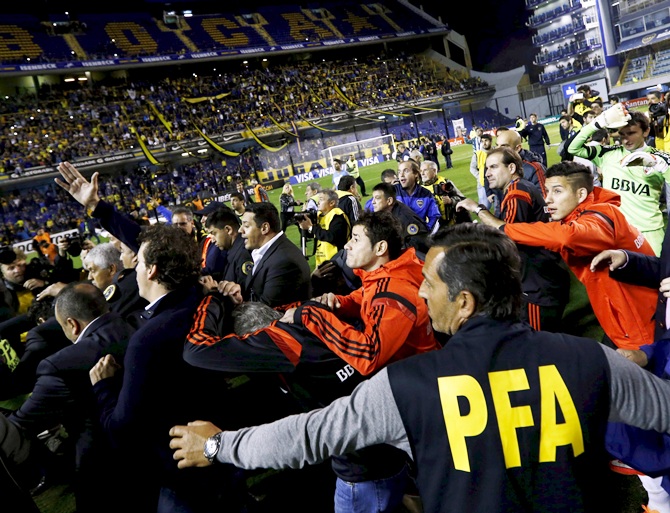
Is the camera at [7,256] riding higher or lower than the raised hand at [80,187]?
lower

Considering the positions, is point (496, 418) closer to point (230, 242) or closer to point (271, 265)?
point (271, 265)

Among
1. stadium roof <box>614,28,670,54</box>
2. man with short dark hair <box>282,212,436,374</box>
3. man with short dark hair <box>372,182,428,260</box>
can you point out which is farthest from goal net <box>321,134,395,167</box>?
man with short dark hair <box>282,212,436,374</box>

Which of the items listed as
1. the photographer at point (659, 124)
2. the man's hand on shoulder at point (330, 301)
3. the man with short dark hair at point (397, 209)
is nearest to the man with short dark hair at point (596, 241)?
the man's hand on shoulder at point (330, 301)

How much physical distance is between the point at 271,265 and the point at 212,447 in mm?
2351

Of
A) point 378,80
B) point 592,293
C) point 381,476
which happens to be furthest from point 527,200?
point 378,80

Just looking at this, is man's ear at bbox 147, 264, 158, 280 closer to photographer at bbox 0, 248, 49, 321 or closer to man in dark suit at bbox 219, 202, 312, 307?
man in dark suit at bbox 219, 202, 312, 307

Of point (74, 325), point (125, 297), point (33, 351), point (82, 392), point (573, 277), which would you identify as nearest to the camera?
point (82, 392)

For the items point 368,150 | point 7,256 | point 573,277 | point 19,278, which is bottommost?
point 573,277

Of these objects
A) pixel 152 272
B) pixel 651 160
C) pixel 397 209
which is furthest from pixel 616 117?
pixel 152 272

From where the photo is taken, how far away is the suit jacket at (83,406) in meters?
2.57

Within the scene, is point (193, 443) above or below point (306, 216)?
below

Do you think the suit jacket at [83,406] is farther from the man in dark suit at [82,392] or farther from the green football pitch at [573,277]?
the green football pitch at [573,277]

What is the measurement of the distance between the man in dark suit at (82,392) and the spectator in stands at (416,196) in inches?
173

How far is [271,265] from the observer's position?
3906mm
